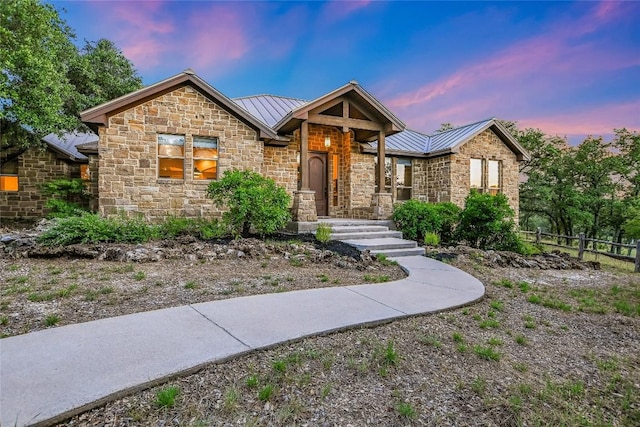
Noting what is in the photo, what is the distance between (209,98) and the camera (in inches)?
429

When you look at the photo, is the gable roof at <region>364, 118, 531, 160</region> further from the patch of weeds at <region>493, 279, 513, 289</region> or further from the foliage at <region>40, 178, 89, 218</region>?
the foliage at <region>40, 178, 89, 218</region>

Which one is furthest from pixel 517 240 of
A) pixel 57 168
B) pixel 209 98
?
pixel 57 168

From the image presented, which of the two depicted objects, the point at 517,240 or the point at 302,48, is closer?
the point at 517,240

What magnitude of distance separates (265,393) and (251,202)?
21.8 feet

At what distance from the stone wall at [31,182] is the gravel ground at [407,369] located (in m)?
10.7

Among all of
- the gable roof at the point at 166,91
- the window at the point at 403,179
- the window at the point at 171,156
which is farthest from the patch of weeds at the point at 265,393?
the window at the point at 403,179

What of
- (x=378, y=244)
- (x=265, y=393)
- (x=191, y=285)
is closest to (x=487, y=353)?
(x=265, y=393)

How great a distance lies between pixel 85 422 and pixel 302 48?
1896cm

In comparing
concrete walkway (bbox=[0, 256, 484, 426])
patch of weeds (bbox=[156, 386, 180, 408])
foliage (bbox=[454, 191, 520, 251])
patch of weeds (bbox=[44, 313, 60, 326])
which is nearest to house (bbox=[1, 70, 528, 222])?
foliage (bbox=[454, 191, 520, 251])

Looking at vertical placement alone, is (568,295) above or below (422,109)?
below

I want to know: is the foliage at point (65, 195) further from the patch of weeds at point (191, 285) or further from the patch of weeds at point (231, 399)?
the patch of weeds at point (231, 399)

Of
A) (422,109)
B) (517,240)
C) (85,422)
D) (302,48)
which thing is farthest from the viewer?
(422,109)

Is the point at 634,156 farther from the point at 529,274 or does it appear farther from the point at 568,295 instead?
the point at 568,295

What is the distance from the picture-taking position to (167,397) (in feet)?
7.29
